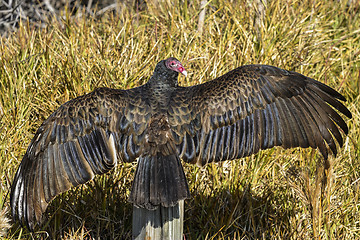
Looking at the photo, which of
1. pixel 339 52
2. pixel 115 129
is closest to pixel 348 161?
pixel 339 52

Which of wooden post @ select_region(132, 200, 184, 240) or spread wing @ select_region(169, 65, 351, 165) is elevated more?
spread wing @ select_region(169, 65, 351, 165)

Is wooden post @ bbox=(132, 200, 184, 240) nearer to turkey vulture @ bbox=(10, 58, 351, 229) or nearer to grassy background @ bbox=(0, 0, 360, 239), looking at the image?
turkey vulture @ bbox=(10, 58, 351, 229)

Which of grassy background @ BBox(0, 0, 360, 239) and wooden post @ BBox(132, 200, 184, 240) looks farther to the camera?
grassy background @ BBox(0, 0, 360, 239)

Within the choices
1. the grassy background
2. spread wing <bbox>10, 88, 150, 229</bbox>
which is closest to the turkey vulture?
spread wing <bbox>10, 88, 150, 229</bbox>

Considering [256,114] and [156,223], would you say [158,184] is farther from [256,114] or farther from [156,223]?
[256,114]

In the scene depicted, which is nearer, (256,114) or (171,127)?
(171,127)

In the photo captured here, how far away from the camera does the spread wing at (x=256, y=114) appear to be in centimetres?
388

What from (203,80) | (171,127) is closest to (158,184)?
(171,127)

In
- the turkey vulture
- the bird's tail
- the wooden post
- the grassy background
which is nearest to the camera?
the bird's tail

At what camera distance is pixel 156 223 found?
12.1ft

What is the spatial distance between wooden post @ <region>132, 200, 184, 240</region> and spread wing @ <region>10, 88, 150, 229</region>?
388mm

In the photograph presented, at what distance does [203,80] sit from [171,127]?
170 centimetres

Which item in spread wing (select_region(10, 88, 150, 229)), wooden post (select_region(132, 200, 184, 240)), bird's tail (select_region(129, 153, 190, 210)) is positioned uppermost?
spread wing (select_region(10, 88, 150, 229))

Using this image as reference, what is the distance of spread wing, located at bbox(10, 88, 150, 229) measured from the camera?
3.80 metres
